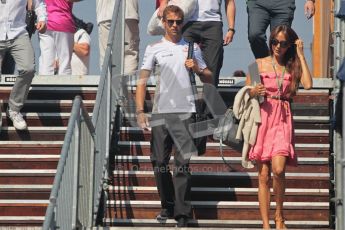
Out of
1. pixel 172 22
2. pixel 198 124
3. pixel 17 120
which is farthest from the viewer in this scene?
pixel 17 120

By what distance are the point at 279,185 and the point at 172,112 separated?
4.05 feet

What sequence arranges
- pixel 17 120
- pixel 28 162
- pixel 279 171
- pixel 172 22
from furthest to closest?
pixel 17 120 < pixel 28 162 < pixel 172 22 < pixel 279 171

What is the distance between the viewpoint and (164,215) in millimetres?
12898

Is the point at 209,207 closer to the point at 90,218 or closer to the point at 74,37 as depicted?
the point at 90,218

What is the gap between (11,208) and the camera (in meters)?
13.2

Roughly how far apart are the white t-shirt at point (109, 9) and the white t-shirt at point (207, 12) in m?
1.57

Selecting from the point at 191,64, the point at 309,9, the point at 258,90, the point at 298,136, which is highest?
the point at 309,9

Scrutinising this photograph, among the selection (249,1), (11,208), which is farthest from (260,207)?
(249,1)

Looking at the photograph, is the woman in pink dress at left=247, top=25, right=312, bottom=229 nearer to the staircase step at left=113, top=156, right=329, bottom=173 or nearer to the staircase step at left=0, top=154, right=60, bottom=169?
the staircase step at left=113, top=156, right=329, bottom=173

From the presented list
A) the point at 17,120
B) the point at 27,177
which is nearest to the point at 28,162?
the point at 27,177

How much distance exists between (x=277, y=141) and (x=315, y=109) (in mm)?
2384

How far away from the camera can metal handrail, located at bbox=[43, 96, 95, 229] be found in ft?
33.2

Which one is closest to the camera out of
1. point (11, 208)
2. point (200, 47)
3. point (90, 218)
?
point (90, 218)

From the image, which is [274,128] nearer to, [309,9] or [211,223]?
[211,223]
